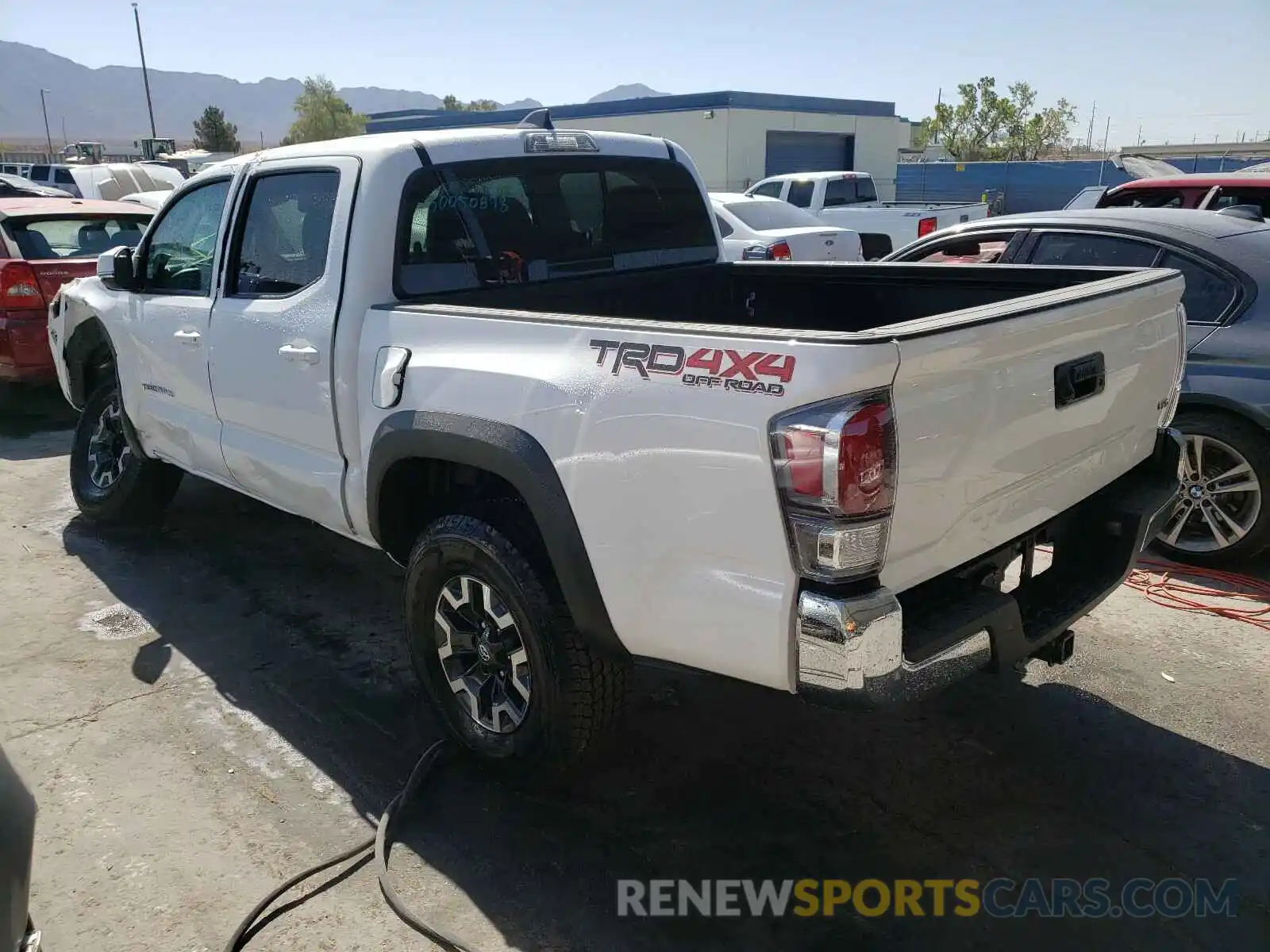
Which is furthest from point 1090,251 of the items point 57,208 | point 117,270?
point 57,208

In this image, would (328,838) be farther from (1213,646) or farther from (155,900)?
(1213,646)

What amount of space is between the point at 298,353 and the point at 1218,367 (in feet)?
13.5

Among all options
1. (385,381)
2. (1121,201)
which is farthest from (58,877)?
(1121,201)

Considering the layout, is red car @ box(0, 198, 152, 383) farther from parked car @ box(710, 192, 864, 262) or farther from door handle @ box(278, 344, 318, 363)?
parked car @ box(710, 192, 864, 262)

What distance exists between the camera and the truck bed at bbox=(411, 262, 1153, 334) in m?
3.89

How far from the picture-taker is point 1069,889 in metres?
2.89

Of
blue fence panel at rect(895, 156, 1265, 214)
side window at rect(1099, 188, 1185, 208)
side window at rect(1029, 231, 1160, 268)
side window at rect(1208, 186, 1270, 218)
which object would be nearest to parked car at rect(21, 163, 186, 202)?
side window at rect(1099, 188, 1185, 208)

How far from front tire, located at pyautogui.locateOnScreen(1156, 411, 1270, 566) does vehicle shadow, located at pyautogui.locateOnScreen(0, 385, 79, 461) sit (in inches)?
300

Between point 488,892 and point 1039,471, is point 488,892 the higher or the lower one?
the lower one

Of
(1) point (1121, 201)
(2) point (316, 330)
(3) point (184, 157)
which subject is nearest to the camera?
(2) point (316, 330)

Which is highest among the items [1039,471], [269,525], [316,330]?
[316,330]

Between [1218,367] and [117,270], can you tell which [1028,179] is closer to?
[1218,367]

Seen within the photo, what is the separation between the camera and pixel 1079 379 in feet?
9.52

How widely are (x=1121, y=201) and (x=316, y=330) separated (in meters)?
8.11
